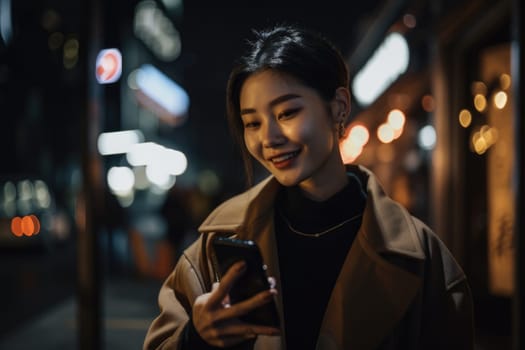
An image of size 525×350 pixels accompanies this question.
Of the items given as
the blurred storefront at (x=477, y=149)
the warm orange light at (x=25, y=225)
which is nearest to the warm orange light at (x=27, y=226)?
the warm orange light at (x=25, y=225)

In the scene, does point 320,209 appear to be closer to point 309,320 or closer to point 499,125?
point 309,320

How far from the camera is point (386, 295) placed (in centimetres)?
166

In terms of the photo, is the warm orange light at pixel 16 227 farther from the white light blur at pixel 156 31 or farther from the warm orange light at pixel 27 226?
the white light blur at pixel 156 31

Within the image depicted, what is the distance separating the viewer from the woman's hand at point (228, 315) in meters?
1.44

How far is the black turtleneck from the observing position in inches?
68.7

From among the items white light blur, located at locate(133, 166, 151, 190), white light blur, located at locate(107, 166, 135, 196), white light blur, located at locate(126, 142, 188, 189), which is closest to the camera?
white light blur, located at locate(107, 166, 135, 196)

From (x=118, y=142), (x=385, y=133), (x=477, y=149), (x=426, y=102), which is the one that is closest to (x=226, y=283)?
(x=477, y=149)

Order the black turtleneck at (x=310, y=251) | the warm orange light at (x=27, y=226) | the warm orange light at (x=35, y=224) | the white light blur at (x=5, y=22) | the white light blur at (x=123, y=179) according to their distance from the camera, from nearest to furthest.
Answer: the black turtleneck at (x=310, y=251), the white light blur at (x=5, y=22), the warm orange light at (x=27, y=226), the warm orange light at (x=35, y=224), the white light blur at (x=123, y=179)

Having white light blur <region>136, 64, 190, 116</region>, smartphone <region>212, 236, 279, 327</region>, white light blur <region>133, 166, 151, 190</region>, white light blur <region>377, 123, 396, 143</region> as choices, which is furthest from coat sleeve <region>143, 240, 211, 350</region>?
white light blur <region>133, 166, 151, 190</region>

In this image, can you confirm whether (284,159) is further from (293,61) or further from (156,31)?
(156,31)

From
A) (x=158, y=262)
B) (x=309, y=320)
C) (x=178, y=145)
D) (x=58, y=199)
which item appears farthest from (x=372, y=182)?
(x=178, y=145)

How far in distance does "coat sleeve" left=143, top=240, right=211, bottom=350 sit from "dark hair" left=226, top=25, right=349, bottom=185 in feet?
1.65

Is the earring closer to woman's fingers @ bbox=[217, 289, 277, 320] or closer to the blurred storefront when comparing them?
woman's fingers @ bbox=[217, 289, 277, 320]

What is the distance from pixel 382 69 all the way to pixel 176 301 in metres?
8.02
